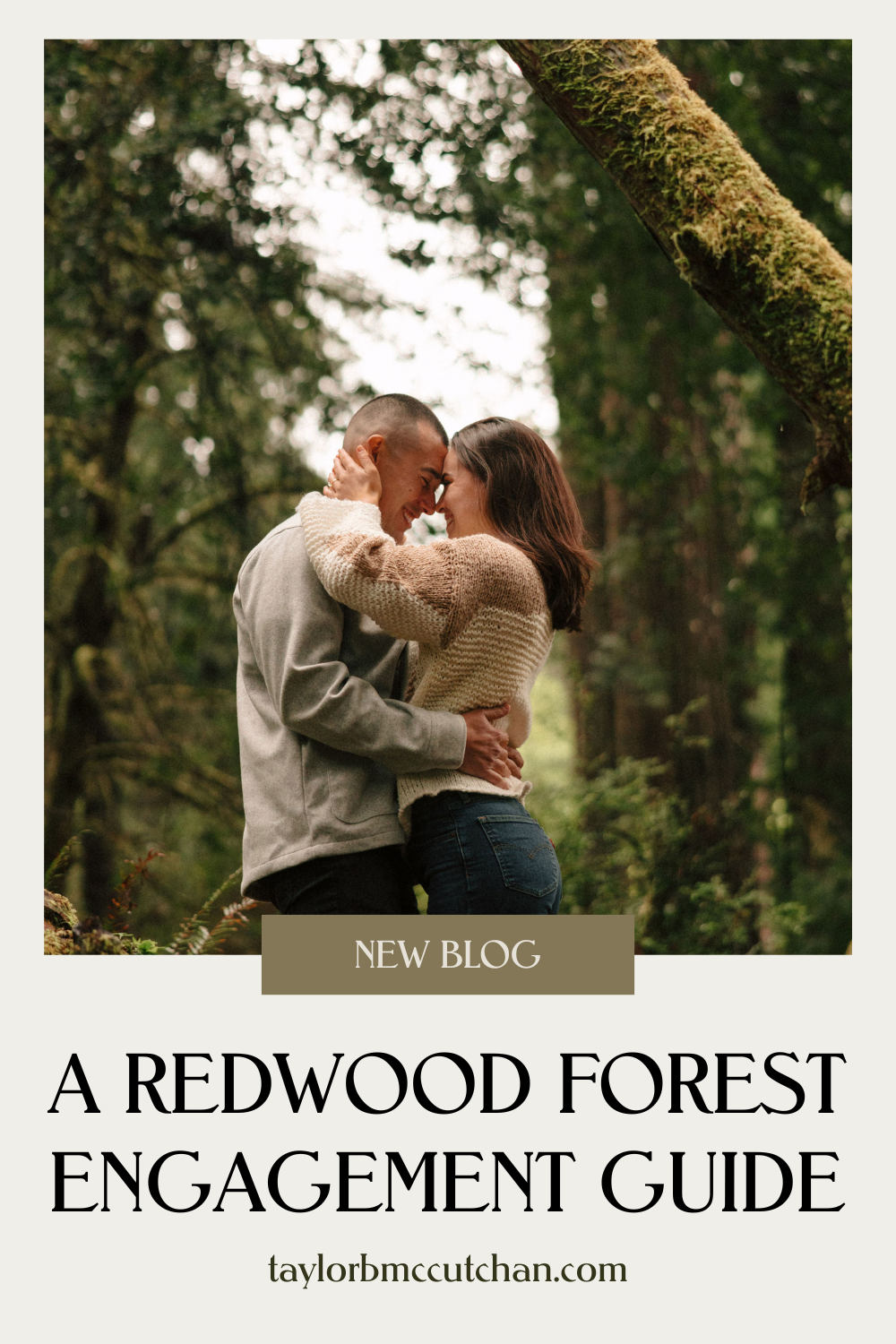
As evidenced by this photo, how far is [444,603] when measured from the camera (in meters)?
2.58

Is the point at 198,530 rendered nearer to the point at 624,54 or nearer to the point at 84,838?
the point at 84,838

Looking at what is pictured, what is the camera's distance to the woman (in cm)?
258

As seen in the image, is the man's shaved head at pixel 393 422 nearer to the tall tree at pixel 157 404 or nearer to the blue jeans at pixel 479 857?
the blue jeans at pixel 479 857

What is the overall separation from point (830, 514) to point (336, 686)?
583cm

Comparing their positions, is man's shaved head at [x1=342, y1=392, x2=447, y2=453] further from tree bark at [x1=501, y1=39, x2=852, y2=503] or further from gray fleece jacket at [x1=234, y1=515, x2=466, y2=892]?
tree bark at [x1=501, y1=39, x2=852, y2=503]

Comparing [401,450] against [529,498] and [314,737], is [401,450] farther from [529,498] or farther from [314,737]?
[314,737]

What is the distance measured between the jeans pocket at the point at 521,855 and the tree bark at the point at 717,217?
61.2 inches

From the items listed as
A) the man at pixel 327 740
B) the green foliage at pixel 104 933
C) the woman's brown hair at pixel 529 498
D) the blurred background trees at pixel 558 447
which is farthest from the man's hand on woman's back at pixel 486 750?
the blurred background trees at pixel 558 447

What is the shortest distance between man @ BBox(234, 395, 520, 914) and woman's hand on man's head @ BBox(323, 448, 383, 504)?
0.04 meters

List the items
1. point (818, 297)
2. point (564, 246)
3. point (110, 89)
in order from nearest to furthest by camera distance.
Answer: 1. point (818, 297)
2. point (110, 89)
3. point (564, 246)

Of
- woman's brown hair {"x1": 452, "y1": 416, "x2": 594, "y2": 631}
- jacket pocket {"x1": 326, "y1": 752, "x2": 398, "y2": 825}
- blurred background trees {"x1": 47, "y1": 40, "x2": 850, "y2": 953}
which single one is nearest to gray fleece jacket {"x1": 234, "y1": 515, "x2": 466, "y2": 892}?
jacket pocket {"x1": 326, "y1": 752, "x2": 398, "y2": 825}

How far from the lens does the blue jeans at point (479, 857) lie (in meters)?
2.61

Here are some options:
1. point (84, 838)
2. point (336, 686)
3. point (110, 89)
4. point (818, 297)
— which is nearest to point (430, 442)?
point (336, 686)

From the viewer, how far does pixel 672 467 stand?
7.09 metres
